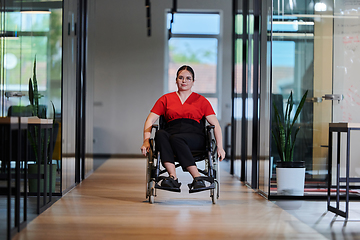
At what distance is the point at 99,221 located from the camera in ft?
8.10

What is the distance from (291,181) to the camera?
3.48 metres

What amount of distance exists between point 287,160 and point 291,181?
0.61 feet

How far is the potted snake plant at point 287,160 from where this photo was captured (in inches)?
137

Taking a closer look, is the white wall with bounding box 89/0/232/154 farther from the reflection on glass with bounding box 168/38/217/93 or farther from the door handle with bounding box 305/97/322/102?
the door handle with bounding box 305/97/322/102

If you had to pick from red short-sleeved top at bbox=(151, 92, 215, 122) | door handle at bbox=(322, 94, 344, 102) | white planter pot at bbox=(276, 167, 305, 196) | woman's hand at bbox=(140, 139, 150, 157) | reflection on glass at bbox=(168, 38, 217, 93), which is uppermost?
reflection on glass at bbox=(168, 38, 217, 93)

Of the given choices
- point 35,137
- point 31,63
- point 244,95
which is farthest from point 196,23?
point 35,137

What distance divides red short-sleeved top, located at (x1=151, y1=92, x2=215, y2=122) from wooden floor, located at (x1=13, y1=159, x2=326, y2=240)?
681 mm

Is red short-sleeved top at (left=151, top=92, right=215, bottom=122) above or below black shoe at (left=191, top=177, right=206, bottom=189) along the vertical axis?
above

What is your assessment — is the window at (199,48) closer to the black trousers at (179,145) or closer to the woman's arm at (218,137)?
the woman's arm at (218,137)


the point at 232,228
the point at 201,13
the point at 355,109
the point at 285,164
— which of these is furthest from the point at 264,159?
the point at 201,13

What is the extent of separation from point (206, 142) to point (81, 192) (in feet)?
4.10

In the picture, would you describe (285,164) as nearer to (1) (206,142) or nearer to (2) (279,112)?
(2) (279,112)

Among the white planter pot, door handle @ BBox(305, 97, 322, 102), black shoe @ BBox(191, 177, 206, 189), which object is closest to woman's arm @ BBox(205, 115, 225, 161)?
black shoe @ BBox(191, 177, 206, 189)

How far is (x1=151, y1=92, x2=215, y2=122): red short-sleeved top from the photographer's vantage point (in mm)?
3322
